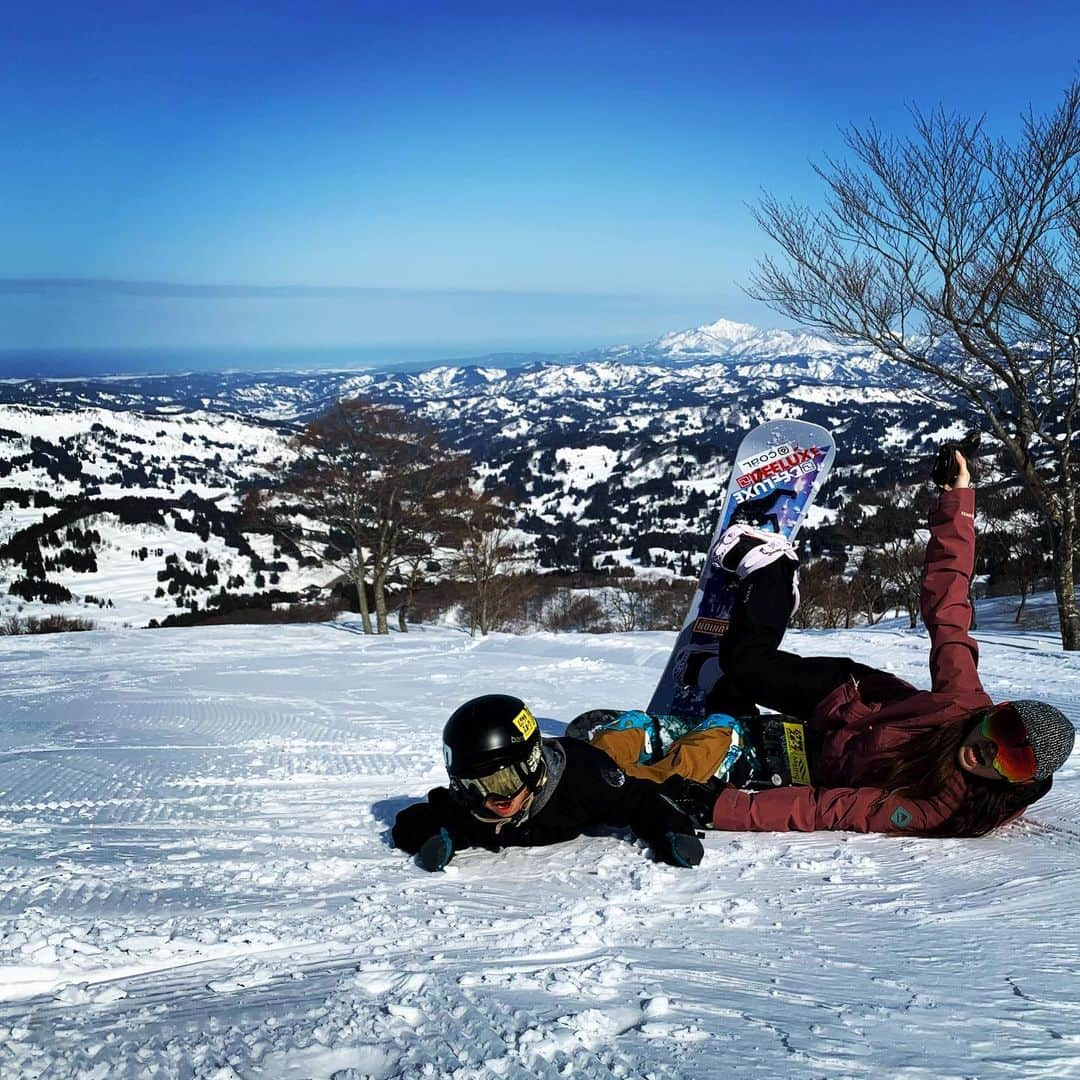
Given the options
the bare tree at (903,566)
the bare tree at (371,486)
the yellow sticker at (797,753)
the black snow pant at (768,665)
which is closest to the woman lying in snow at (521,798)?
the yellow sticker at (797,753)

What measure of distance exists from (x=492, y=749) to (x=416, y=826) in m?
0.61

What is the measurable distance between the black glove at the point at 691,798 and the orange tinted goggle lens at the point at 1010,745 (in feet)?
3.65

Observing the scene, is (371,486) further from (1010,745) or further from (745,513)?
(1010,745)

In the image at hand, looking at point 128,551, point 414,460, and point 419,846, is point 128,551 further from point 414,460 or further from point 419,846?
point 419,846

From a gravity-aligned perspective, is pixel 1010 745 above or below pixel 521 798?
above

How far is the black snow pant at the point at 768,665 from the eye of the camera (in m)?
4.10

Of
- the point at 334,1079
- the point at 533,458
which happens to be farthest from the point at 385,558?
the point at 533,458

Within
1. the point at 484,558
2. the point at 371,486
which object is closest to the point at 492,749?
the point at 371,486

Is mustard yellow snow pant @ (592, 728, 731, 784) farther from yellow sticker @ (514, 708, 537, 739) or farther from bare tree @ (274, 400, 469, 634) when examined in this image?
bare tree @ (274, 400, 469, 634)

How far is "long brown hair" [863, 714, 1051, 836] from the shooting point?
10.7 feet

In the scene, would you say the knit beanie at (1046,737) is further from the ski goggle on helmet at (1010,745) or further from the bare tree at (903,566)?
the bare tree at (903,566)

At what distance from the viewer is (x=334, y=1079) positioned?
1702mm

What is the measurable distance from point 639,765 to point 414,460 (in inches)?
810

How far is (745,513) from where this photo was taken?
23.1 feet
